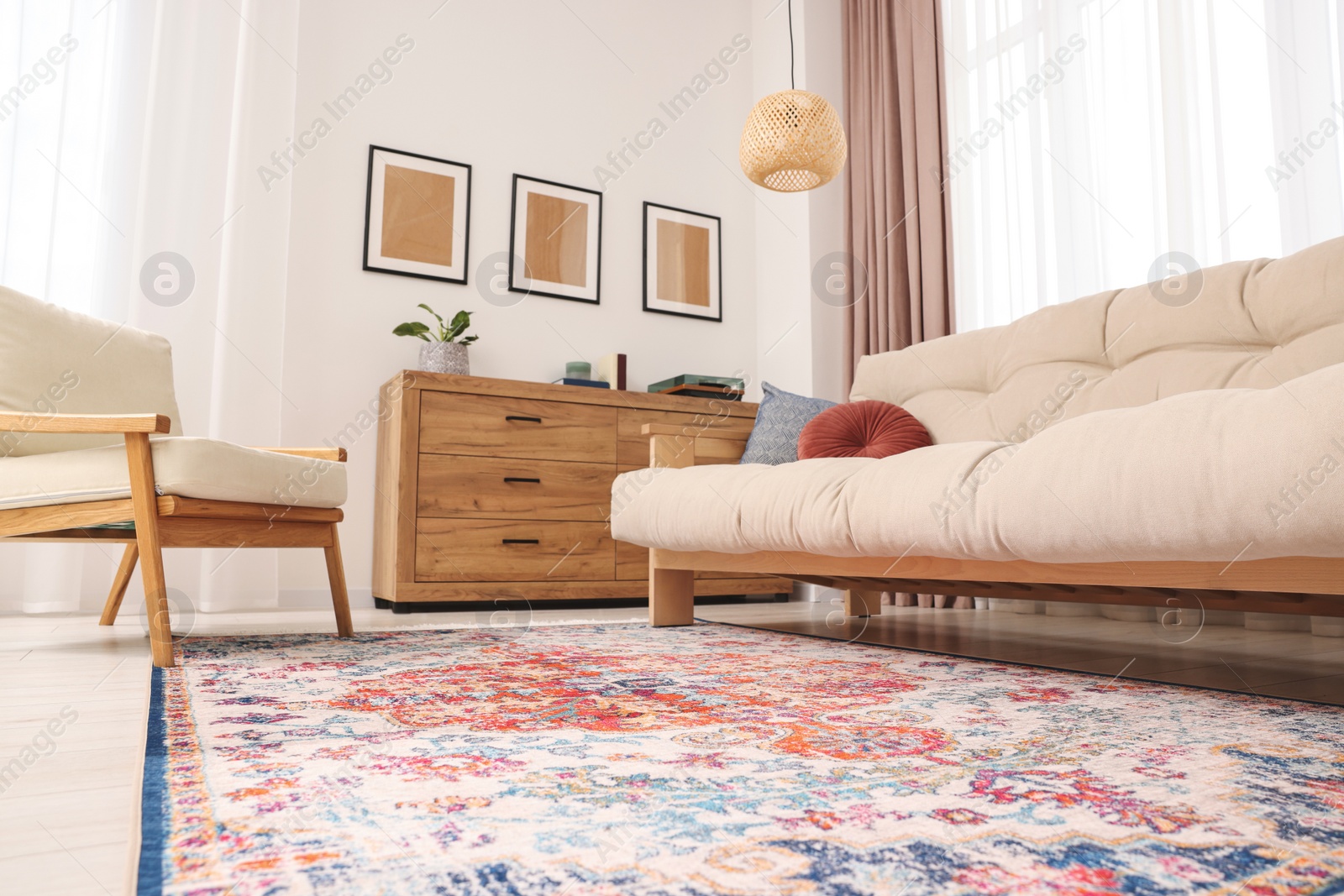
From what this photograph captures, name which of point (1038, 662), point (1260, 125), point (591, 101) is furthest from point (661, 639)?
point (591, 101)

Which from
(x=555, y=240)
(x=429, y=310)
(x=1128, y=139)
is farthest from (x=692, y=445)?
(x=1128, y=139)

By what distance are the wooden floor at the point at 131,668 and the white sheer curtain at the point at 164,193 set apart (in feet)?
2.02

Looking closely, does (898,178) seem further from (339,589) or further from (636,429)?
(339,589)

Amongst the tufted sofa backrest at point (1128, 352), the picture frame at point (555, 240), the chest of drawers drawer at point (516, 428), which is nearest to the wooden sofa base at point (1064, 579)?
the tufted sofa backrest at point (1128, 352)

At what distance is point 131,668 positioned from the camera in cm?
158

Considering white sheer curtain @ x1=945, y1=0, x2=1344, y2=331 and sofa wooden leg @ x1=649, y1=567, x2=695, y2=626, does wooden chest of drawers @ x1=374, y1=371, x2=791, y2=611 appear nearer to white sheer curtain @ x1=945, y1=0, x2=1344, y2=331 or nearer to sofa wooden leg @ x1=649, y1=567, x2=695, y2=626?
sofa wooden leg @ x1=649, y1=567, x2=695, y2=626

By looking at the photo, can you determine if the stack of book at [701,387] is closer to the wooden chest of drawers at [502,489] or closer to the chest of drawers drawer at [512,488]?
the wooden chest of drawers at [502,489]

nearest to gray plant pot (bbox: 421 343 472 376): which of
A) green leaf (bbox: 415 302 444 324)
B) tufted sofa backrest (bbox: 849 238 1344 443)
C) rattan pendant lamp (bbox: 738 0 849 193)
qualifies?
green leaf (bbox: 415 302 444 324)

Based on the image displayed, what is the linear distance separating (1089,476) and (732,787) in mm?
737

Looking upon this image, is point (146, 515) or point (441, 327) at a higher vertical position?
point (441, 327)

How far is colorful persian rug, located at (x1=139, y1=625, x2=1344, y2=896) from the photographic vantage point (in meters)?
0.58

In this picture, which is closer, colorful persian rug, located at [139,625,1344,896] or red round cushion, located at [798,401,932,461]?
colorful persian rug, located at [139,625,1344,896]

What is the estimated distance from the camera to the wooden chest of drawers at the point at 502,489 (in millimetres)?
2984

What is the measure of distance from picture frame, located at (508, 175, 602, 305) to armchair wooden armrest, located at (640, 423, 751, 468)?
4.62 feet
